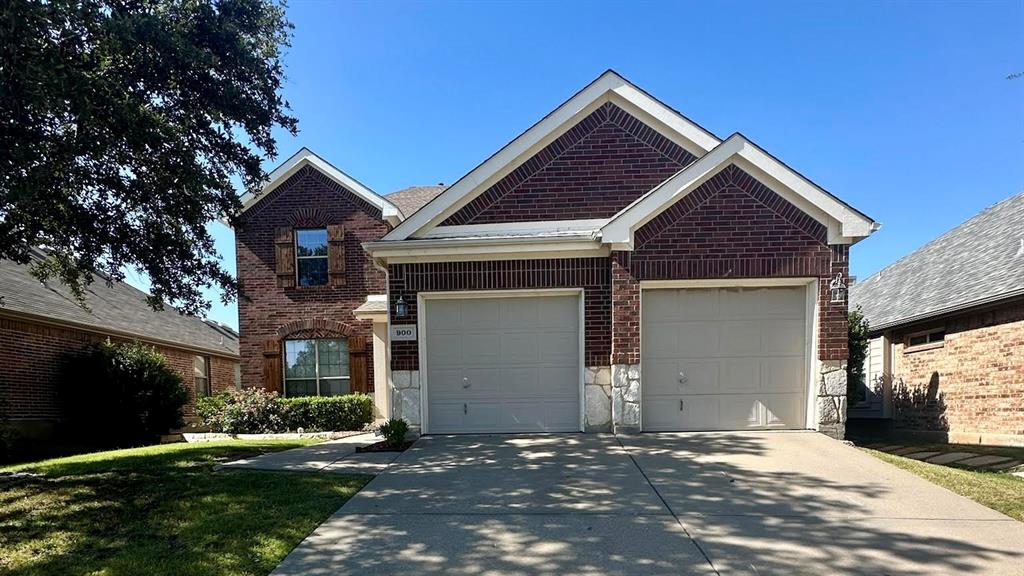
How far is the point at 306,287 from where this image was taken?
1255 cm

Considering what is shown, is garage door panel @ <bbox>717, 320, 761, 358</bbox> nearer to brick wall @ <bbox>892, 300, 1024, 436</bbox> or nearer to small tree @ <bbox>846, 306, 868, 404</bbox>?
small tree @ <bbox>846, 306, 868, 404</bbox>

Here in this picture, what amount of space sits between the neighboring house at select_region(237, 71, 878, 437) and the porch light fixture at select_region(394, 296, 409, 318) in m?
0.02

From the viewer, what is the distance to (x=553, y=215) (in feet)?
27.9

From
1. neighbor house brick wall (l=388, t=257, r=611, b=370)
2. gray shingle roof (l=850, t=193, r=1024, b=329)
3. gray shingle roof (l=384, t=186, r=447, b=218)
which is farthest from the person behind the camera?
gray shingle roof (l=384, t=186, r=447, b=218)

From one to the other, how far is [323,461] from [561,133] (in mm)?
6627

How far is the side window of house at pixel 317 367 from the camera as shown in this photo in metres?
12.4

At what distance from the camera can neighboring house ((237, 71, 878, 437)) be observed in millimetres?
7367

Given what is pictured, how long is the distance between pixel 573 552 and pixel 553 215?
5901mm

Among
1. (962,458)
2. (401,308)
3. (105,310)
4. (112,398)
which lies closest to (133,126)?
(401,308)

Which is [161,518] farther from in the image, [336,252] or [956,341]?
[956,341]

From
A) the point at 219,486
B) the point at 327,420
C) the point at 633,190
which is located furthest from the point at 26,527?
the point at 633,190

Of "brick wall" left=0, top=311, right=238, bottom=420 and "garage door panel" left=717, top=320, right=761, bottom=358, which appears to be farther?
"brick wall" left=0, top=311, right=238, bottom=420

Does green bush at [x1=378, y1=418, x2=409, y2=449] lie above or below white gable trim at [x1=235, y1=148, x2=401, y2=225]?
below

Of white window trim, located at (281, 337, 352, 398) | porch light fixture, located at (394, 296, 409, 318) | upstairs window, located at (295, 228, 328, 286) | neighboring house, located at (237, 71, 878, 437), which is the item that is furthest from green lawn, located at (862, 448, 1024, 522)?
upstairs window, located at (295, 228, 328, 286)
